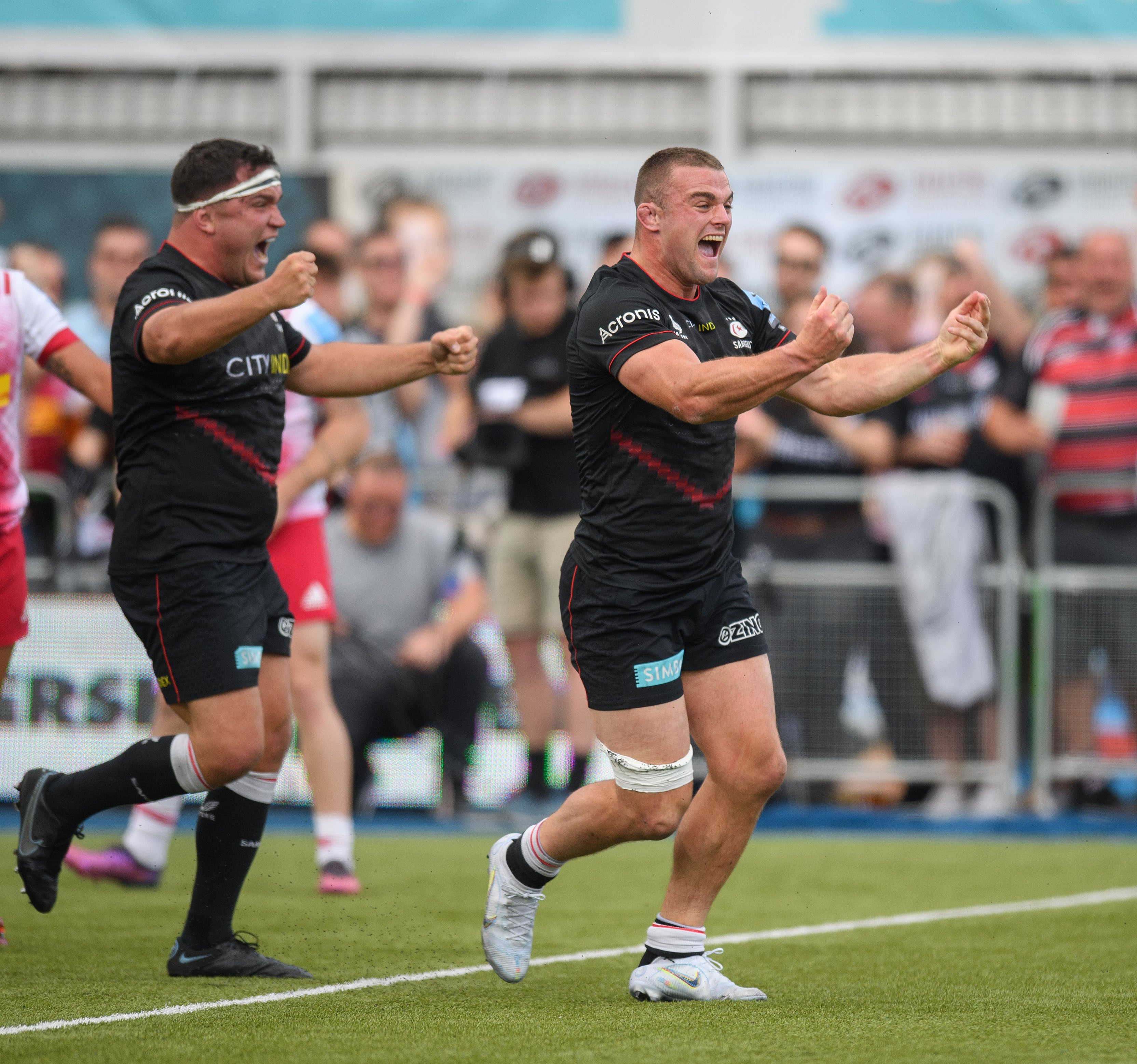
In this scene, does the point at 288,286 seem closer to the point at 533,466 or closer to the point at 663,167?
the point at 663,167

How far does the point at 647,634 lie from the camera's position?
16.4ft

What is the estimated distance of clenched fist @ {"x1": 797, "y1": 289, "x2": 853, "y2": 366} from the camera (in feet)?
14.9

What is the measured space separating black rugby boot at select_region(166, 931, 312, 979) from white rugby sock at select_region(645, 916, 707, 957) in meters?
1.06

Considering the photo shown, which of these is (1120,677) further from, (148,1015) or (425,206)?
(148,1015)

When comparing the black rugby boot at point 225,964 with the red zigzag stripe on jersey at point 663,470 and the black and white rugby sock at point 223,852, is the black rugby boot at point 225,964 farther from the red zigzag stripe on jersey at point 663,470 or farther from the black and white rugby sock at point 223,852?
the red zigzag stripe on jersey at point 663,470

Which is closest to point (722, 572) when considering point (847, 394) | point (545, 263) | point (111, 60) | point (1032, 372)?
point (847, 394)

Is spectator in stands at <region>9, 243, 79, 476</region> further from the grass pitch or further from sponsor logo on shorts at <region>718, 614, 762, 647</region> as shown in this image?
sponsor logo on shorts at <region>718, 614, 762, 647</region>

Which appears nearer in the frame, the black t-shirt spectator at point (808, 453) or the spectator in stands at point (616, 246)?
the spectator in stands at point (616, 246)

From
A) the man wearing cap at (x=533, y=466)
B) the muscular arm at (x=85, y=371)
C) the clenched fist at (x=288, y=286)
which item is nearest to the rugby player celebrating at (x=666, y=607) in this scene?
the clenched fist at (x=288, y=286)

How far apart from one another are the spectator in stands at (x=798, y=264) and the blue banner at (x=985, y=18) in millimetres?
3024

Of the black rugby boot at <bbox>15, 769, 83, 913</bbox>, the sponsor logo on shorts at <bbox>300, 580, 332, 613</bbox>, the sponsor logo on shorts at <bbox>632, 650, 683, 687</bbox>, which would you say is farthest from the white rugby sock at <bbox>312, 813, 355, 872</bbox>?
the sponsor logo on shorts at <bbox>632, 650, 683, 687</bbox>

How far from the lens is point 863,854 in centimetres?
873

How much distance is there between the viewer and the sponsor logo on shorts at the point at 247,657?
5.21 meters

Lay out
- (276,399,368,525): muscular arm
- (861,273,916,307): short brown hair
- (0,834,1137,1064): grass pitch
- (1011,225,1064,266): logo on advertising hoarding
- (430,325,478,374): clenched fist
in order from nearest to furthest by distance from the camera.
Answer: (0,834,1137,1064): grass pitch, (430,325,478,374): clenched fist, (276,399,368,525): muscular arm, (861,273,916,307): short brown hair, (1011,225,1064,266): logo on advertising hoarding
